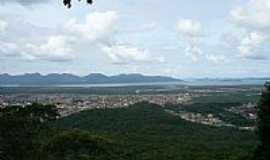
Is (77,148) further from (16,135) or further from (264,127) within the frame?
(264,127)

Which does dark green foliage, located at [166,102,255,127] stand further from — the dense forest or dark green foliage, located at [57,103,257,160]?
dark green foliage, located at [57,103,257,160]

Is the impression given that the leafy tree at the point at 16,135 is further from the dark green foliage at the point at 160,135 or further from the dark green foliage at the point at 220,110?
the dark green foliage at the point at 220,110

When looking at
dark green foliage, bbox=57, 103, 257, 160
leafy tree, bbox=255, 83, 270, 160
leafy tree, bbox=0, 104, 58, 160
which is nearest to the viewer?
leafy tree, bbox=255, 83, 270, 160

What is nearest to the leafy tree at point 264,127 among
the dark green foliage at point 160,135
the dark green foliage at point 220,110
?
the dark green foliage at point 160,135

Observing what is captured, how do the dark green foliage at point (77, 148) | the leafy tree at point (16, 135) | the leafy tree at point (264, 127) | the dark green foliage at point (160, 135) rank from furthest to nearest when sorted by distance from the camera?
the dark green foliage at point (160, 135) → the dark green foliage at point (77, 148) → the leafy tree at point (16, 135) → the leafy tree at point (264, 127)

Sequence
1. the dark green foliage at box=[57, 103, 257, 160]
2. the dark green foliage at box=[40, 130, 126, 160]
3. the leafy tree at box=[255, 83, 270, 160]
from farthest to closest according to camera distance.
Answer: the dark green foliage at box=[57, 103, 257, 160] < the dark green foliage at box=[40, 130, 126, 160] < the leafy tree at box=[255, 83, 270, 160]

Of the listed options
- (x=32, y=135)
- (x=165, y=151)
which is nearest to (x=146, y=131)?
(x=165, y=151)

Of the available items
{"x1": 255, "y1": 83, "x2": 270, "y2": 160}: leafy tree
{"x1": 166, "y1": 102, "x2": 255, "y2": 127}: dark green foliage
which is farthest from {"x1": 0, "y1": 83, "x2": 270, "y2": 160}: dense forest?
{"x1": 166, "y1": 102, "x2": 255, "y2": 127}: dark green foliage
